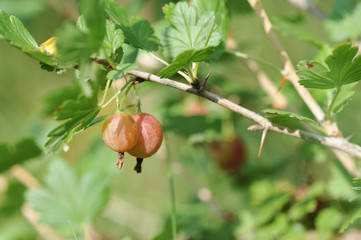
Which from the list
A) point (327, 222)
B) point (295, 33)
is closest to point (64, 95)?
point (295, 33)

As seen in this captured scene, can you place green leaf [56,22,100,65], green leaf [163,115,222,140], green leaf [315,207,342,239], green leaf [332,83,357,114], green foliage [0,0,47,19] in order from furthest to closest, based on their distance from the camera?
green foliage [0,0,47,19], green leaf [163,115,222,140], green leaf [315,207,342,239], green leaf [332,83,357,114], green leaf [56,22,100,65]

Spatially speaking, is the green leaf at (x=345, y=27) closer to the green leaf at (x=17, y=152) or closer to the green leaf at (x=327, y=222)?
the green leaf at (x=327, y=222)

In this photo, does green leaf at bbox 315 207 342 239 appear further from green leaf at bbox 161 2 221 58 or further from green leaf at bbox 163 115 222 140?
green leaf at bbox 161 2 221 58

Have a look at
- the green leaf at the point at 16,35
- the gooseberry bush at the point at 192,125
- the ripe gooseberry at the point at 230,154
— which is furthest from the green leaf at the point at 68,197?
the green leaf at the point at 16,35

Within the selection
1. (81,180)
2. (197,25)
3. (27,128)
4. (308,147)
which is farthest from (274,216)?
(27,128)

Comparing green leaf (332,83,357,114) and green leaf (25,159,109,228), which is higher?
green leaf (332,83,357,114)

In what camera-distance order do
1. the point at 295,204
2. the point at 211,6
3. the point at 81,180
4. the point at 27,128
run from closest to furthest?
the point at 211,6
the point at 295,204
the point at 81,180
the point at 27,128

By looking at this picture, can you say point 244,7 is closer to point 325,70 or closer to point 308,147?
point 308,147

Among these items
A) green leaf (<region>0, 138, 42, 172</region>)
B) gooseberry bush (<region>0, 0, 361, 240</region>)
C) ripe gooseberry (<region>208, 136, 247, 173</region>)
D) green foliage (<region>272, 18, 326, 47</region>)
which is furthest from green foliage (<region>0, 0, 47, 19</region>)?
green foliage (<region>272, 18, 326, 47</region>)
